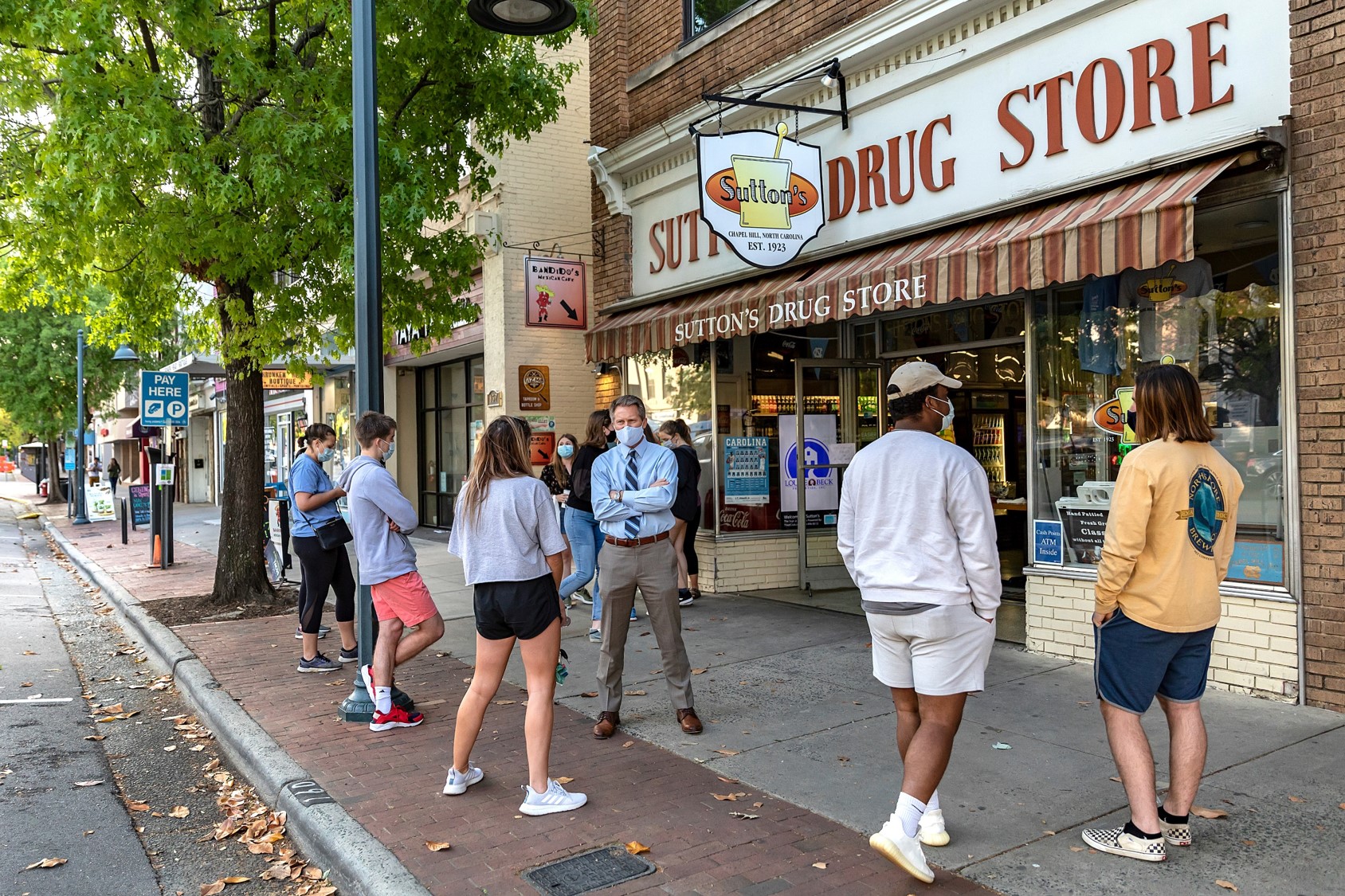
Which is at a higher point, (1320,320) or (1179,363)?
(1320,320)

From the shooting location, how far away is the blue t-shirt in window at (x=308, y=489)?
7.04 metres

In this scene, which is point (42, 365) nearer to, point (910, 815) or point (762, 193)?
point (762, 193)

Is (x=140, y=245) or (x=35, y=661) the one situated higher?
(x=140, y=245)

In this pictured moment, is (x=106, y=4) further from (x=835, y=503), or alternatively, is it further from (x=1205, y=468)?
(x=1205, y=468)

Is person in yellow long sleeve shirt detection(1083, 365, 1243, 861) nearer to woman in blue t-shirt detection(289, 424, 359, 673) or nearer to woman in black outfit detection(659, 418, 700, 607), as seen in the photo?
woman in black outfit detection(659, 418, 700, 607)

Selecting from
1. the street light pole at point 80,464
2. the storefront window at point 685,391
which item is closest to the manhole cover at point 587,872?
the storefront window at point 685,391

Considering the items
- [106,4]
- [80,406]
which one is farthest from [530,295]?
[80,406]

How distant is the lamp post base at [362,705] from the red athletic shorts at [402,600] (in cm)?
51

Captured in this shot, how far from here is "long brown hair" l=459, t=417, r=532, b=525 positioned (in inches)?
179

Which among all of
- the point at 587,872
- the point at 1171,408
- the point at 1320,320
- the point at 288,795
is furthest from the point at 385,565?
the point at 1320,320

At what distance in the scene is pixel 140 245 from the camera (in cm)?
944

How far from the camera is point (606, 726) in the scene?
5.62 meters

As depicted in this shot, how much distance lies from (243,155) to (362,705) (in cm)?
567

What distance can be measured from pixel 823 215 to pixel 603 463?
14.1 feet
